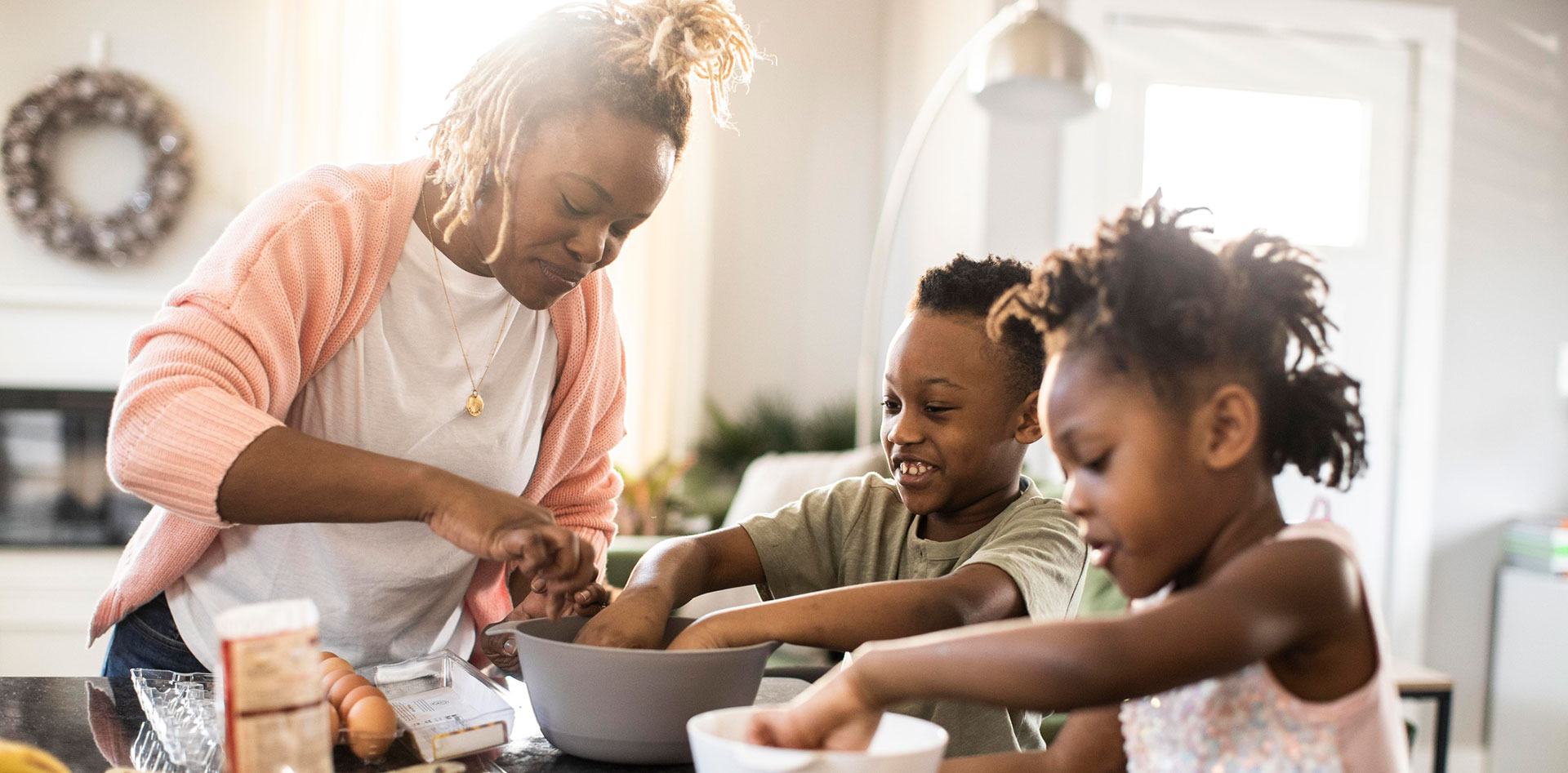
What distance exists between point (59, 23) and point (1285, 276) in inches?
176

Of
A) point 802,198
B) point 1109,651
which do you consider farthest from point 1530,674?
point 1109,651

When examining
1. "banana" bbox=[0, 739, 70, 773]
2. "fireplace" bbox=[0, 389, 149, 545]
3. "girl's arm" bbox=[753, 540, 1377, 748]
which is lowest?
"fireplace" bbox=[0, 389, 149, 545]

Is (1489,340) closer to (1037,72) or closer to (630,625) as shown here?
(1037,72)

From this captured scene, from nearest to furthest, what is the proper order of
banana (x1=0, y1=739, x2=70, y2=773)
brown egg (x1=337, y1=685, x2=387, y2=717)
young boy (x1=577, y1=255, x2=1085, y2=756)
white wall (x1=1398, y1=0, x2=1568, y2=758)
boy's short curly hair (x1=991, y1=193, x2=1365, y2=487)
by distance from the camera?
banana (x1=0, y1=739, x2=70, y2=773), boy's short curly hair (x1=991, y1=193, x2=1365, y2=487), brown egg (x1=337, y1=685, x2=387, y2=717), young boy (x1=577, y1=255, x2=1085, y2=756), white wall (x1=1398, y1=0, x2=1568, y2=758)

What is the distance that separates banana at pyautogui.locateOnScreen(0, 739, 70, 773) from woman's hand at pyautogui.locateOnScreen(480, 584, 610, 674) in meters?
0.42

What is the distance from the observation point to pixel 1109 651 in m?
0.62

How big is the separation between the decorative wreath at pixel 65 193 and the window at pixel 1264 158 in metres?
3.41

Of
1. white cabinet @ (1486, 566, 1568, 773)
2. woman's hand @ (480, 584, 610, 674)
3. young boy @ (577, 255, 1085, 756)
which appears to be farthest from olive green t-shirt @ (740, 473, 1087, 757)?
white cabinet @ (1486, 566, 1568, 773)

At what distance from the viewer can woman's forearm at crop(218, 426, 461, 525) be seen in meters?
0.85

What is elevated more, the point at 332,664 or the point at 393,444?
the point at 393,444

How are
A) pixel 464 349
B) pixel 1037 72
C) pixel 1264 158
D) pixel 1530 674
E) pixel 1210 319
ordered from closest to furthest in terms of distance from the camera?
1. pixel 1210 319
2. pixel 464 349
3. pixel 1037 72
4. pixel 1530 674
5. pixel 1264 158

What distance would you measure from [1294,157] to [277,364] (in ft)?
11.4

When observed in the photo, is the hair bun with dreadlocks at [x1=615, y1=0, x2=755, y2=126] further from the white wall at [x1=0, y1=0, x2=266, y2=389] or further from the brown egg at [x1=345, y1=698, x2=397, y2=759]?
the white wall at [x1=0, y1=0, x2=266, y2=389]

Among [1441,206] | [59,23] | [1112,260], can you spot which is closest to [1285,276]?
[1112,260]
